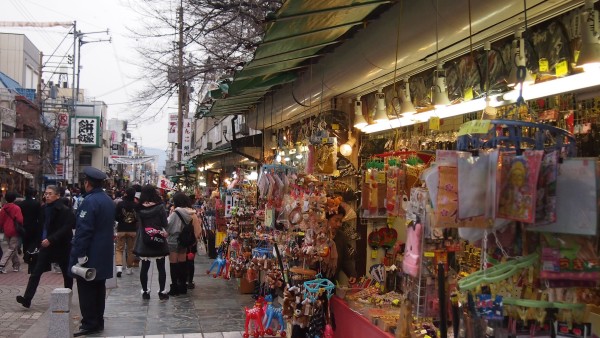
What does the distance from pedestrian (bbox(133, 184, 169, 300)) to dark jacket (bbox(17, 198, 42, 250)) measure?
10.9 feet

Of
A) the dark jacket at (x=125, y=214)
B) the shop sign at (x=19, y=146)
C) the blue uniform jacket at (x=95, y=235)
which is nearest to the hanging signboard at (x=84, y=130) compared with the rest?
the shop sign at (x=19, y=146)

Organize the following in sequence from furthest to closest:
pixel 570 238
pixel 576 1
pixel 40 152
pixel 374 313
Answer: pixel 40 152 < pixel 374 313 < pixel 576 1 < pixel 570 238

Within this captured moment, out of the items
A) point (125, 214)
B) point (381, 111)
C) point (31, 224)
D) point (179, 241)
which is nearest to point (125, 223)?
point (125, 214)

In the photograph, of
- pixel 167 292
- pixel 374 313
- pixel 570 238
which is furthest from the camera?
pixel 167 292

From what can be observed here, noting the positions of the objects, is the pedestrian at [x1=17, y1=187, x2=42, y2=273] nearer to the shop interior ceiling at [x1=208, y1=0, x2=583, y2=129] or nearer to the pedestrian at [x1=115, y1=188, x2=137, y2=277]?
the pedestrian at [x1=115, y1=188, x2=137, y2=277]

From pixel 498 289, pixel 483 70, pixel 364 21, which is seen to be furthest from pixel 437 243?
pixel 364 21

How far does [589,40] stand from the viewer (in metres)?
3.22

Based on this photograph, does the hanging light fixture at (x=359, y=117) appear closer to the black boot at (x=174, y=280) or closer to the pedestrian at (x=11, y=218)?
the black boot at (x=174, y=280)

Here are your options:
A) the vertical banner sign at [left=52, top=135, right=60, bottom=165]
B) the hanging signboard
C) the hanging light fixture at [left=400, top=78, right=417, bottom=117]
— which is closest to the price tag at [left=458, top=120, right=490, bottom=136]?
the hanging light fixture at [left=400, top=78, right=417, bottom=117]

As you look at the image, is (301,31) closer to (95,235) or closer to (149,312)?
(95,235)

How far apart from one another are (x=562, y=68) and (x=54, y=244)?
830 cm

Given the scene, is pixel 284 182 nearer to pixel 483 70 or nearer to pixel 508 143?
pixel 483 70

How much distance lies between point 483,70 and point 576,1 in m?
1.22

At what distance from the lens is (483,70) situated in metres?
4.73
